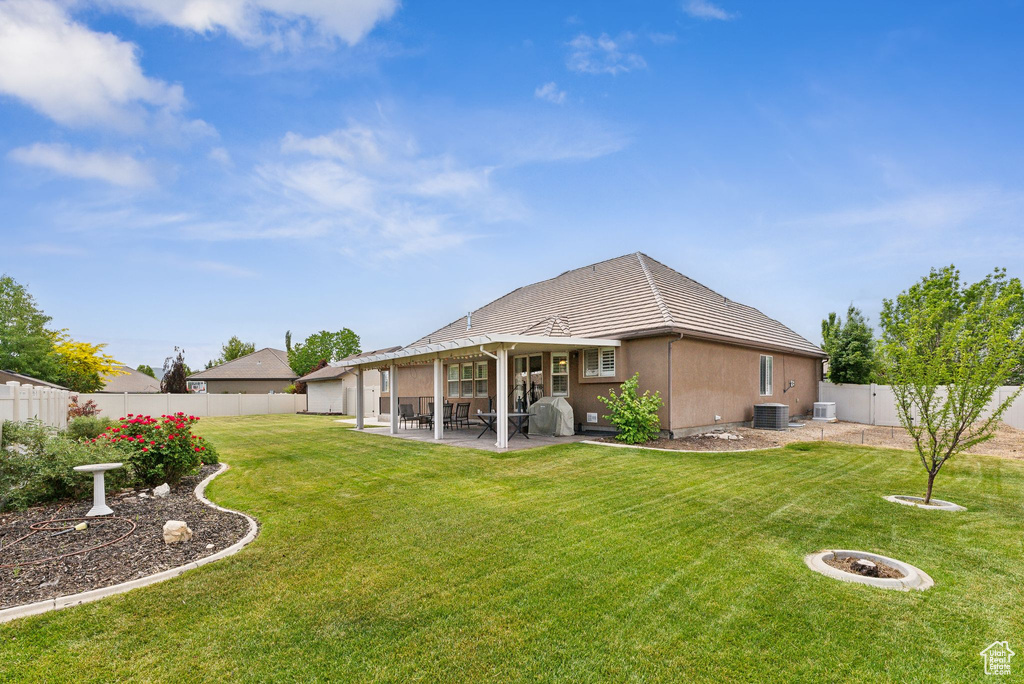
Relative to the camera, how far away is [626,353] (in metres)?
12.4

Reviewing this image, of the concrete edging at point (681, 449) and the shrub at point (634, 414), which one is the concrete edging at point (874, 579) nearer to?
the concrete edging at point (681, 449)

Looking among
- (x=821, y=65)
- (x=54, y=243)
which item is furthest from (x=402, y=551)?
(x=54, y=243)

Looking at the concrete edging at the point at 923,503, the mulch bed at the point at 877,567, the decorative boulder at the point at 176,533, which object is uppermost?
the decorative boulder at the point at 176,533

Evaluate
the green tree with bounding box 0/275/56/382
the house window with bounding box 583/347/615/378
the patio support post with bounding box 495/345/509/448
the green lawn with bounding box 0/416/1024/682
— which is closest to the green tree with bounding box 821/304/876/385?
the house window with bounding box 583/347/615/378

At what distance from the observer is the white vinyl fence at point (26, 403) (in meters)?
7.17

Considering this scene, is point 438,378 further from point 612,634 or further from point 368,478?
point 612,634

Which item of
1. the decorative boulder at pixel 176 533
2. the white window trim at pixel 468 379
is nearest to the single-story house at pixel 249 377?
the white window trim at pixel 468 379

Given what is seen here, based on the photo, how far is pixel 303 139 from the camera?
11.9 metres

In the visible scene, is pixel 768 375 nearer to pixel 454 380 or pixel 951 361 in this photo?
pixel 951 361

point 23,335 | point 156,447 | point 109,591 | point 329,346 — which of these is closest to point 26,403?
point 156,447

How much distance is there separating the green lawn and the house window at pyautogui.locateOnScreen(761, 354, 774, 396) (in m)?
8.69

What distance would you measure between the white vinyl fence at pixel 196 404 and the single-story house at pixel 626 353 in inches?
664

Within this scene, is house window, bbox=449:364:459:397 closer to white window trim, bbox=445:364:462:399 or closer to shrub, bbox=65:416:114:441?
white window trim, bbox=445:364:462:399

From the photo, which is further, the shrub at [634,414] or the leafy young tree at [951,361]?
the shrub at [634,414]
